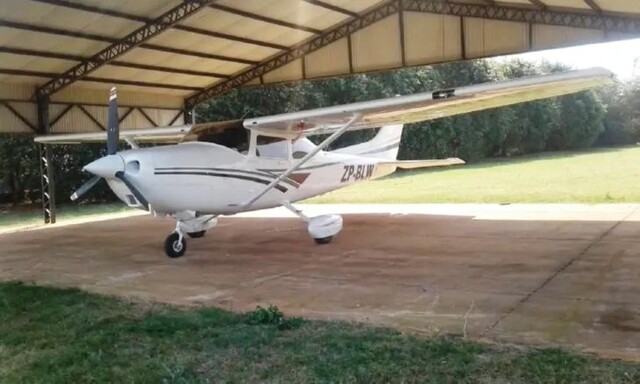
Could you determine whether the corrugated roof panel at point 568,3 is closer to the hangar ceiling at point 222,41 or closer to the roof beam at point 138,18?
the hangar ceiling at point 222,41

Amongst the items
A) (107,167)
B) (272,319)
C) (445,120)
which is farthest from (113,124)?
(445,120)

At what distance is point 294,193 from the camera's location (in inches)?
401

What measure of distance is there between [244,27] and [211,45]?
117 cm

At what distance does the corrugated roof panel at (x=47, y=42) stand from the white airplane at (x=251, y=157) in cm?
338

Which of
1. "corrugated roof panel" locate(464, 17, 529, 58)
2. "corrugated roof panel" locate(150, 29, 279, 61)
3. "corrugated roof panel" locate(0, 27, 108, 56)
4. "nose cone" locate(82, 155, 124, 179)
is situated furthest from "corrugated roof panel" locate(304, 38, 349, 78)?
"nose cone" locate(82, 155, 124, 179)

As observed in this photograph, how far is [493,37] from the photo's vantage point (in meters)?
13.8

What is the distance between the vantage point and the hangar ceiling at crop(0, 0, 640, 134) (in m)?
11.7

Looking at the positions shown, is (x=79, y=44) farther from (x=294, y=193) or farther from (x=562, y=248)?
(x=562, y=248)

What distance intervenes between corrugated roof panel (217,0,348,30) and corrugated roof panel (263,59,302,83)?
1738mm

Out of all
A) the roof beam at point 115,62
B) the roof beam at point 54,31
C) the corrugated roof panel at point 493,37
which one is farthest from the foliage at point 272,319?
the corrugated roof panel at point 493,37

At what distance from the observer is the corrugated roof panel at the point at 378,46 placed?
49.0ft

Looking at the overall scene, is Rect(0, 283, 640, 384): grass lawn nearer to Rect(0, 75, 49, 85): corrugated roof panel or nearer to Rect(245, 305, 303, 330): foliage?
Rect(245, 305, 303, 330): foliage

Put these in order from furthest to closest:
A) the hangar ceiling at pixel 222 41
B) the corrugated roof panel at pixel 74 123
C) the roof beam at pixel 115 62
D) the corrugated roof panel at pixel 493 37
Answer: the corrugated roof panel at pixel 74 123, the corrugated roof panel at pixel 493 37, the roof beam at pixel 115 62, the hangar ceiling at pixel 222 41

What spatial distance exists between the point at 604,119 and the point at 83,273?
4810 cm
